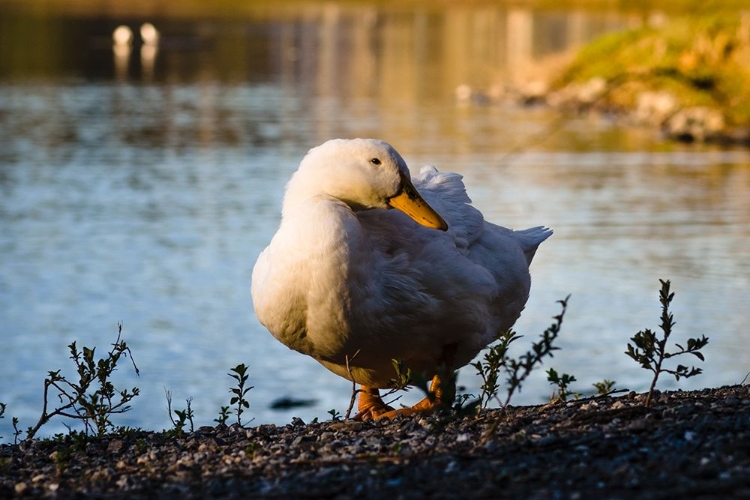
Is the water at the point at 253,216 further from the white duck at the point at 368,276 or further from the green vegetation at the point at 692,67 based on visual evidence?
the green vegetation at the point at 692,67

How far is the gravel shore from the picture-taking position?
539cm

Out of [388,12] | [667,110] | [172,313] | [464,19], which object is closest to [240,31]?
[464,19]

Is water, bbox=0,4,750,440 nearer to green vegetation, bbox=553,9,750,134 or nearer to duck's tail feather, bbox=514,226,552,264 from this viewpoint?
duck's tail feather, bbox=514,226,552,264

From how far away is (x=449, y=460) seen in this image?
5.89m

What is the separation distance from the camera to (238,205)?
26297 millimetres

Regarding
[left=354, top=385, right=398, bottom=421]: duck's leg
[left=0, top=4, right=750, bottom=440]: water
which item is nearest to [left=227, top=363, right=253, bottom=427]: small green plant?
[left=354, top=385, right=398, bottom=421]: duck's leg

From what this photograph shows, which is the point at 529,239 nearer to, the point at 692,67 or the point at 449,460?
the point at 449,460

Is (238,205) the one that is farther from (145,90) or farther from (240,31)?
(240,31)

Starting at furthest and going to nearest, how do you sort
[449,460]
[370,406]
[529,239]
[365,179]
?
[529,239] → [370,406] → [365,179] → [449,460]

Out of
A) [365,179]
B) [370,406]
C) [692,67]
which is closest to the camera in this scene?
[365,179]

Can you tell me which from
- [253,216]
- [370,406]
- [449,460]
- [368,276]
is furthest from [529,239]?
[253,216]

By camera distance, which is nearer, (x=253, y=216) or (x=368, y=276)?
(x=368, y=276)

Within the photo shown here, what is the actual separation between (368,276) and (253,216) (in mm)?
18042

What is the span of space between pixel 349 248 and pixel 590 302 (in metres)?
11.5
